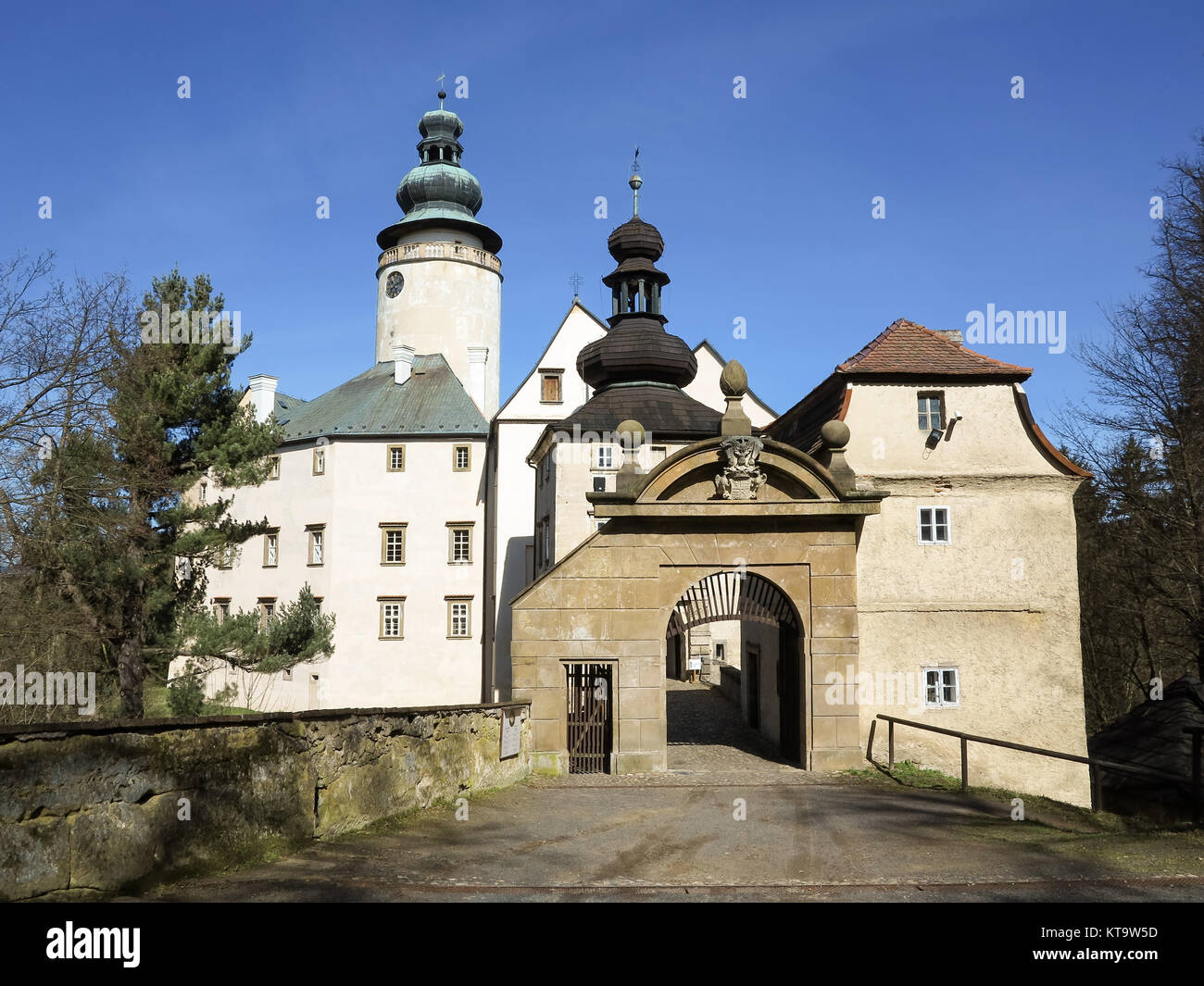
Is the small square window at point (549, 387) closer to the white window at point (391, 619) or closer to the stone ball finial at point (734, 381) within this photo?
the white window at point (391, 619)

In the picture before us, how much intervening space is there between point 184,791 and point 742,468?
36.7 ft

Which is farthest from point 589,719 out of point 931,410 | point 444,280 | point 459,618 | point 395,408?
point 444,280

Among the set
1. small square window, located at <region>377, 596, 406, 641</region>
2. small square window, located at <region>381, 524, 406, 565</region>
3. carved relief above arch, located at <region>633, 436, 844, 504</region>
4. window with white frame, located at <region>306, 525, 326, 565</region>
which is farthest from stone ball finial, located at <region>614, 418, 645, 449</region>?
window with white frame, located at <region>306, 525, 326, 565</region>

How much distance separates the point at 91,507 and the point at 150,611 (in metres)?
6.20

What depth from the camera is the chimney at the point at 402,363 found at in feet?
145

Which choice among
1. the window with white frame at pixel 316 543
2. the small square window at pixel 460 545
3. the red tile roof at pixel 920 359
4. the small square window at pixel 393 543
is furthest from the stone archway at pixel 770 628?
the window with white frame at pixel 316 543

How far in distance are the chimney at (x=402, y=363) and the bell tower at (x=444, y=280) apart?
2429mm

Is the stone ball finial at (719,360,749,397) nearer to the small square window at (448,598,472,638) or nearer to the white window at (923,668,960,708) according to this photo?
the white window at (923,668,960,708)

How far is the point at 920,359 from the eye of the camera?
63.6ft

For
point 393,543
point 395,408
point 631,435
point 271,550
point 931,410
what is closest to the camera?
point 631,435

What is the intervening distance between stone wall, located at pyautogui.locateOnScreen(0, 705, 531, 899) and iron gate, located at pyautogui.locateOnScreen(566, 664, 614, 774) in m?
5.58

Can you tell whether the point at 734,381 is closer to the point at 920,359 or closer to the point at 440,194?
the point at 920,359
